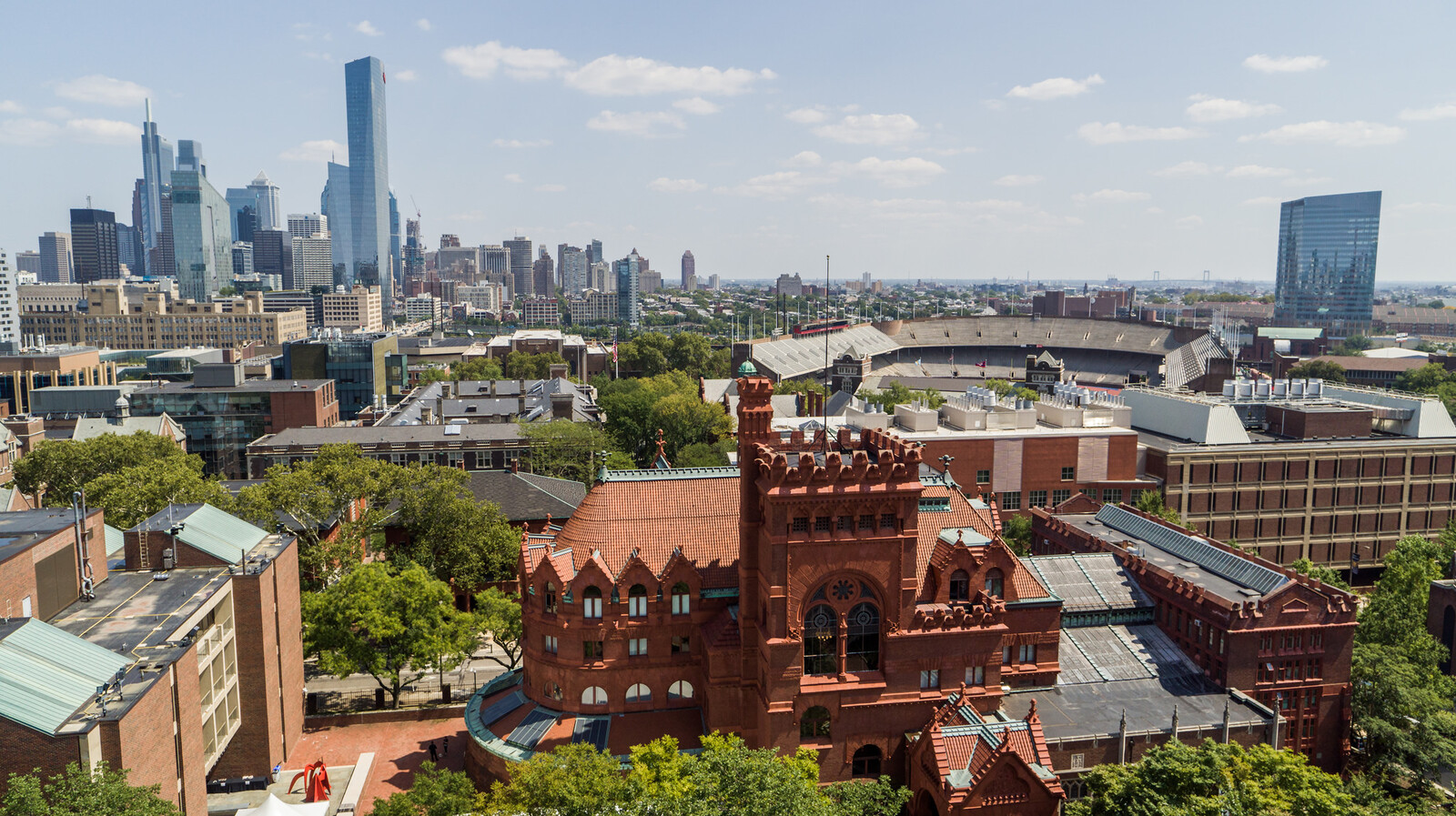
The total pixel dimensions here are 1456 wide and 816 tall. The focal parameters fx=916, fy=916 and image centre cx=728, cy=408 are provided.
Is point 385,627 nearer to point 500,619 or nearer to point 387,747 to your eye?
point 500,619

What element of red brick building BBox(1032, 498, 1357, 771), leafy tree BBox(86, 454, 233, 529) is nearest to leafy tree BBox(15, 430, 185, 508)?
leafy tree BBox(86, 454, 233, 529)

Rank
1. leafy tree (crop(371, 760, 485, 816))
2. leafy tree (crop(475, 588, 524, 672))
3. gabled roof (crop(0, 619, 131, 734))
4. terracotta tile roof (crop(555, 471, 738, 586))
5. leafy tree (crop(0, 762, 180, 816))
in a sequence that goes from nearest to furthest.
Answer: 1. leafy tree (crop(0, 762, 180, 816))
2. gabled roof (crop(0, 619, 131, 734))
3. leafy tree (crop(371, 760, 485, 816))
4. terracotta tile roof (crop(555, 471, 738, 586))
5. leafy tree (crop(475, 588, 524, 672))

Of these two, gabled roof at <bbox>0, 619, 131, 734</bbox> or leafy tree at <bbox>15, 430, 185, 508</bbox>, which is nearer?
gabled roof at <bbox>0, 619, 131, 734</bbox>

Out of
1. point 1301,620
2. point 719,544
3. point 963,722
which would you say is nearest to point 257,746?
point 719,544

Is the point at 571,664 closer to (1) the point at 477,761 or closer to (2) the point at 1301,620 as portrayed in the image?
(1) the point at 477,761

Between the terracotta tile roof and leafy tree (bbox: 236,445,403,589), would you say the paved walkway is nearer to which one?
leafy tree (bbox: 236,445,403,589)

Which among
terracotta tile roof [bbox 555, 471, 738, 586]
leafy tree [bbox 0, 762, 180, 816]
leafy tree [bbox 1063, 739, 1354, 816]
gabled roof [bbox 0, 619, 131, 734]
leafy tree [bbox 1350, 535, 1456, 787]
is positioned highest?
terracotta tile roof [bbox 555, 471, 738, 586]

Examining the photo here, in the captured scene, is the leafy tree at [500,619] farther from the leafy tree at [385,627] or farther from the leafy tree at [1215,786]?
the leafy tree at [1215,786]
